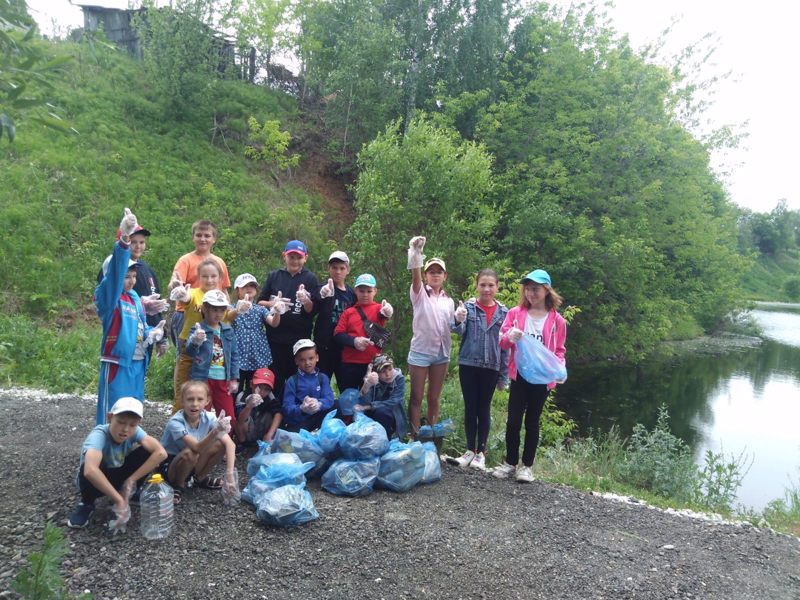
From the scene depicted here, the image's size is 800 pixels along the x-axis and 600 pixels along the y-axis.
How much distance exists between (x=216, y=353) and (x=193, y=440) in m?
0.84

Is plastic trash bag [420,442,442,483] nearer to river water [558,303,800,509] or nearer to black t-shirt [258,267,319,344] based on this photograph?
black t-shirt [258,267,319,344]

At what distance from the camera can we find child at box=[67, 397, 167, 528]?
10.5 ft

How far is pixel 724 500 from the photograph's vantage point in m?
6.64

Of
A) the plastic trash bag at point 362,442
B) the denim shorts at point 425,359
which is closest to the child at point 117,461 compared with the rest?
the plastic trash bag at point 362,442

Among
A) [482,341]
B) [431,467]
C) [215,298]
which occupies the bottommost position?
[431,467]

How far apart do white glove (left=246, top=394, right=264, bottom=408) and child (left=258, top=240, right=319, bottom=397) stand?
441 millimetres

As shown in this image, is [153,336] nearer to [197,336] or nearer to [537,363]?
[197,336]

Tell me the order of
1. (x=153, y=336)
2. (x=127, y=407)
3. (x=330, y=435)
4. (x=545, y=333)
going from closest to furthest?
(x=127, y=407)
(x=153, y=336)
(x=330, y=435)
(x=545, y=333)

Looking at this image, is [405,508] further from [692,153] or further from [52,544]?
[692,153]

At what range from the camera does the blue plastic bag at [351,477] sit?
4.18 meters

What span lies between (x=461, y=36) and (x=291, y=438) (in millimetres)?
17676

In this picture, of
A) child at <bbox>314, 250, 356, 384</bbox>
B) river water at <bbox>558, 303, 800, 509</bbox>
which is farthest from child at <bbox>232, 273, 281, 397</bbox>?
river water at <bbox>558, 303, 800, 509</bbox>

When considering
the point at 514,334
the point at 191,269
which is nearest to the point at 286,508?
the point at 514,334

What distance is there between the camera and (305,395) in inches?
193
